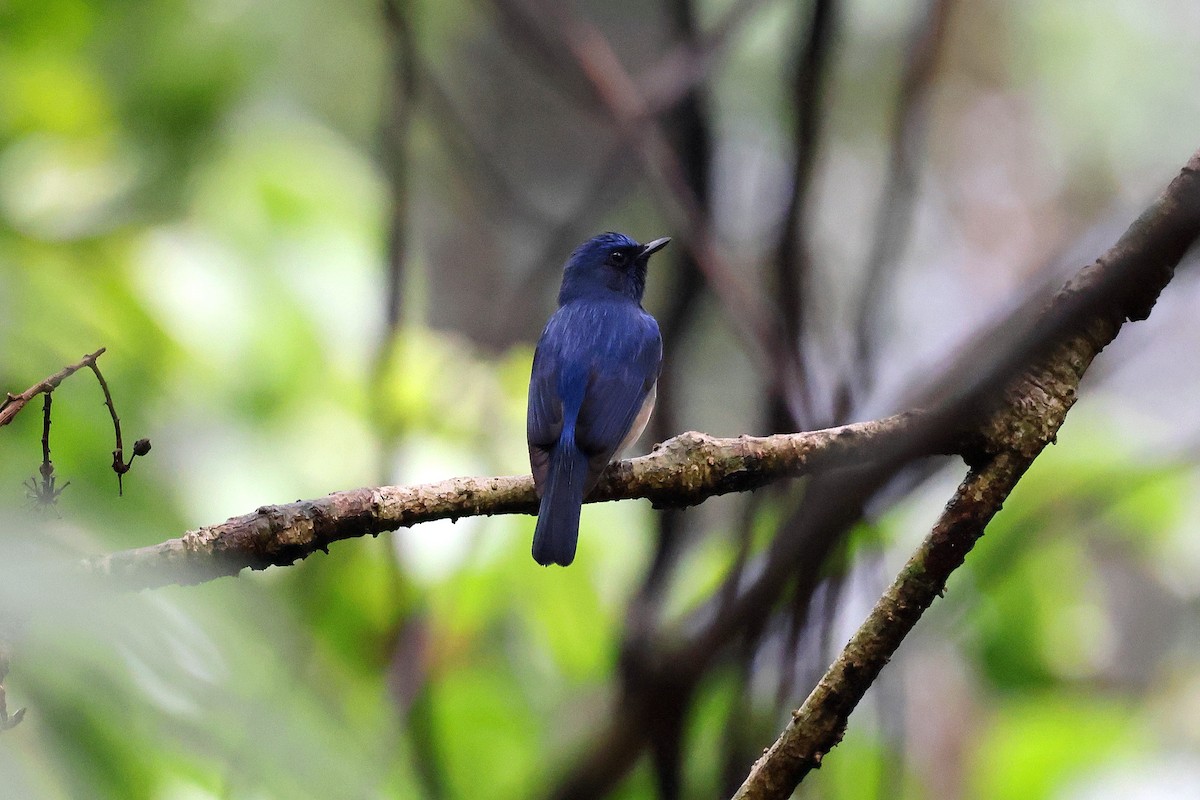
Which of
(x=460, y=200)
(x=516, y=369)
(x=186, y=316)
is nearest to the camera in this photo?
(x=186, y=316)

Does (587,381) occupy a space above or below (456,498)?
above

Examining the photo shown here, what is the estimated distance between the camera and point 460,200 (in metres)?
6.89

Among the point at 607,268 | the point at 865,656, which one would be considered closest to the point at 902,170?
the point at 865,656

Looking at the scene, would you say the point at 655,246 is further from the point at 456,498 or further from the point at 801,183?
the point at 456,498

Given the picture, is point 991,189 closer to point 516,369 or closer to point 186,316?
point 516,369

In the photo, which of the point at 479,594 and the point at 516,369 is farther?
the point at 516,369

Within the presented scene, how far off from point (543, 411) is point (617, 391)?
0.31 metres

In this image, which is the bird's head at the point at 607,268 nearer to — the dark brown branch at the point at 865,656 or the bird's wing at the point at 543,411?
the bird's wing at the point at 543,411

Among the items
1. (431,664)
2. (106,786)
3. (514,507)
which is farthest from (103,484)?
(431,664)

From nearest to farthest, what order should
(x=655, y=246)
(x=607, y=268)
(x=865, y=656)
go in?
(x=865, y=656)
(x=655, y=246)
(x=607, y=268)

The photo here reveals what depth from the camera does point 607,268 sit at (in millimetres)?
4777

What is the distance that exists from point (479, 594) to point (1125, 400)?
252cm

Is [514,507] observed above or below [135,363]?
below

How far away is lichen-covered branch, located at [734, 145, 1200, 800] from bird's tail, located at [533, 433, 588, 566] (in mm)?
1013
